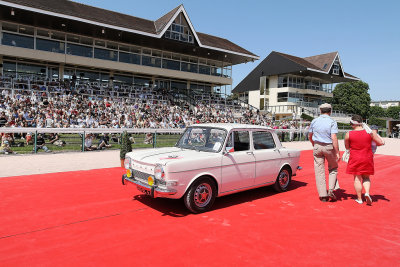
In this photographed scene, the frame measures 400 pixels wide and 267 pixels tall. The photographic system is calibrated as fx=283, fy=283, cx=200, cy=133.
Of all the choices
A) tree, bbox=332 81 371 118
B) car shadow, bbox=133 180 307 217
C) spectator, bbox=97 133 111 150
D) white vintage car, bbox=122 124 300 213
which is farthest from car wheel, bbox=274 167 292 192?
tree, bbox=332 81 371 118

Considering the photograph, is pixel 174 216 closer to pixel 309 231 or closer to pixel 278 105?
pixel 309 231

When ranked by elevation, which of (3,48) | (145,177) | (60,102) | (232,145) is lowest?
(145,177)

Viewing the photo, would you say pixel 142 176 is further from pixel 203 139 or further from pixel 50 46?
pixel 50 46

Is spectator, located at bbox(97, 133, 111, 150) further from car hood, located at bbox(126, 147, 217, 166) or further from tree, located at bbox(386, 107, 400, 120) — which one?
tree, located at bbox(386, 107, 400, 120)

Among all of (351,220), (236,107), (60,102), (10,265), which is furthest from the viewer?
(236,107)

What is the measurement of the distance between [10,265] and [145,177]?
7.95 ft

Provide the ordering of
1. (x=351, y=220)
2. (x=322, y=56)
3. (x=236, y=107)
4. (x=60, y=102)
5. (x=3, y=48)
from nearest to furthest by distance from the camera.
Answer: (x=351, y=220) < (x=60, y=102) < (x=3, y=48) < (x=236, y=107) < (x=322, y=56)

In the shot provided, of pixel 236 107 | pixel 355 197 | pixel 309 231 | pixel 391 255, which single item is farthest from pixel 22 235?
pixel 236 107

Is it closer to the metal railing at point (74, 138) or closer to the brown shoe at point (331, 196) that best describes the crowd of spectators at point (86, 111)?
the metal railing at point (74, 138)

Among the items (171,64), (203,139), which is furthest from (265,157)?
(171,64)

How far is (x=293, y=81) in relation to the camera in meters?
49.3

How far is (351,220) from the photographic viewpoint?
5.07 metres

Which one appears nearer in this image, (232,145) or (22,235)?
(22,235)

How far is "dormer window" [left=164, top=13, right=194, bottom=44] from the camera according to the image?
97.9ft
